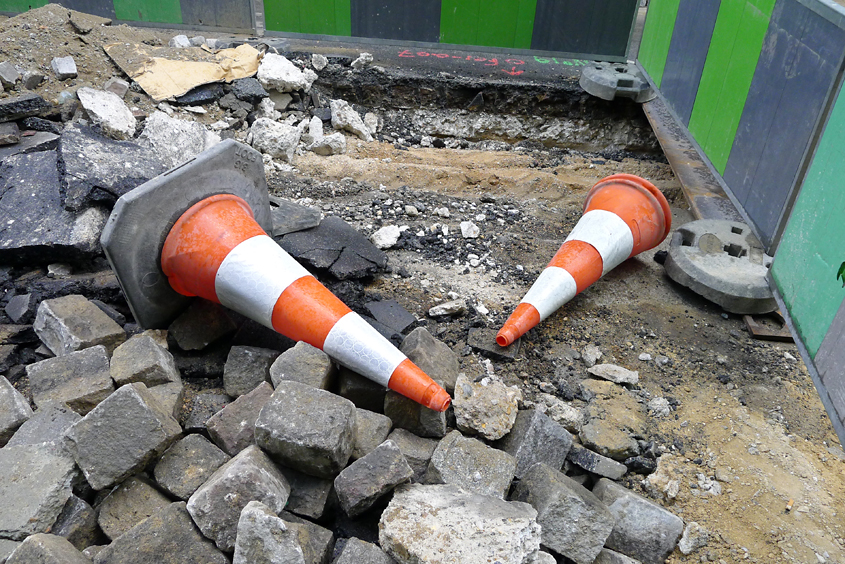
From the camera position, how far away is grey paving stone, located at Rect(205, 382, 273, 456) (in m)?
2.48

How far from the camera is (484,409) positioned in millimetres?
2746

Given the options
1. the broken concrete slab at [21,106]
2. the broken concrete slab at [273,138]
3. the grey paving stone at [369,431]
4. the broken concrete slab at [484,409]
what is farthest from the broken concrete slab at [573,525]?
the broken concrete slab at [21,106]

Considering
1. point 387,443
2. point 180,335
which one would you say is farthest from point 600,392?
point 180,335

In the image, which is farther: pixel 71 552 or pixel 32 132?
pixel 32 132

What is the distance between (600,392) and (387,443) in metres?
1.39

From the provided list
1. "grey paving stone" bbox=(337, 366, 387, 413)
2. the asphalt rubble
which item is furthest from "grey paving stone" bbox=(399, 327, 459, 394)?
"grey paving stone" bbox=(337, 366, 387, 413)

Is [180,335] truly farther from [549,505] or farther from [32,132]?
[32,132]

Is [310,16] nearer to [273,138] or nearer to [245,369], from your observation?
[273,138]

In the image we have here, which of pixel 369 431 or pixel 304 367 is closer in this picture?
pixel 369 431

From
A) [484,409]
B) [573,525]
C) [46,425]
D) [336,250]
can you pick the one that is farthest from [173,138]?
[573,525]

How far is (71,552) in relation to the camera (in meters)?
2.01

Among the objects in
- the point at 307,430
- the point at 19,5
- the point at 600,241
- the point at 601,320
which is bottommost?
the point at 601,320

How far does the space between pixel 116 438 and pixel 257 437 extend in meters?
0.56

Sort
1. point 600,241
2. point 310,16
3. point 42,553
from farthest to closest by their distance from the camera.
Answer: point 310,16 < point 600,241 < point 42,553
